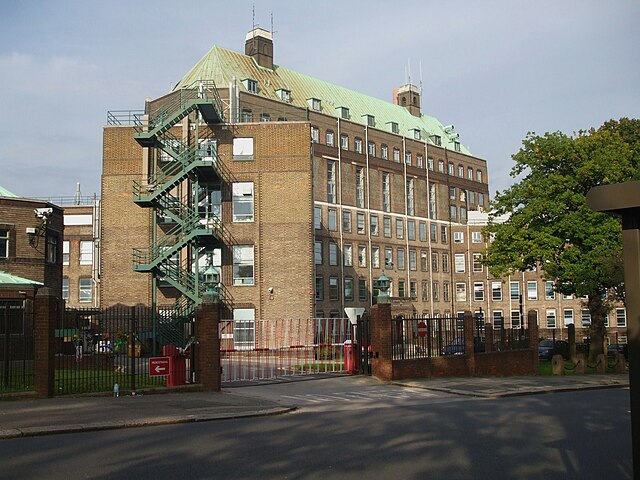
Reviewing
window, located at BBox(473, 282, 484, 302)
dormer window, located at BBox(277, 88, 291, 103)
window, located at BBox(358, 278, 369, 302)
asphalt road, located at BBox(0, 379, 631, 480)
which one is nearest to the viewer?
asphalt road, located at BBox(0, 379, 631, 480)

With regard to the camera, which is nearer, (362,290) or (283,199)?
(283,199)

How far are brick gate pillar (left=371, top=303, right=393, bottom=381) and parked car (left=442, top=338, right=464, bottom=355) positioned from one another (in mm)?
3293

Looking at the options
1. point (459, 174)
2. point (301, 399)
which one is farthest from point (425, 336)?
point (459, 174)

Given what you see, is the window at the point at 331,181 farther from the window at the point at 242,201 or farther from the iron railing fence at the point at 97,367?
the iron railing fence at the point at 97,367

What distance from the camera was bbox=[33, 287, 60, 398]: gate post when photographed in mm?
18500

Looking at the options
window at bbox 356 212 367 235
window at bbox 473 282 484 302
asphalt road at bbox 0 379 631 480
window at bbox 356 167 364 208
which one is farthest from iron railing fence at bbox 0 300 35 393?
window at bbox 473 282 484 302

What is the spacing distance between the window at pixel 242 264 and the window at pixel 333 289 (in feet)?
96.4

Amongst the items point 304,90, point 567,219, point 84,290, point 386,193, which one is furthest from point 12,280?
point 386,193

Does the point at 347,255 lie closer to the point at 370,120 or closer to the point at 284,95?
the point at 284,95

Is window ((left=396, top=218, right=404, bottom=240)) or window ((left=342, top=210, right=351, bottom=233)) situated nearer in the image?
window ((left=342, top=210, right=351, bottom=233))

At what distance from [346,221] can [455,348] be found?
51.0 m

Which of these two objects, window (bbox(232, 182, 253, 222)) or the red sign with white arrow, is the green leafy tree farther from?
the red sign with white arrow

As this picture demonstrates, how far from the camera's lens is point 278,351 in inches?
1411

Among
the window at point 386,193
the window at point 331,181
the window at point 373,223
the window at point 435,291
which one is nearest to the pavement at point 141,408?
the window at point 331,181
